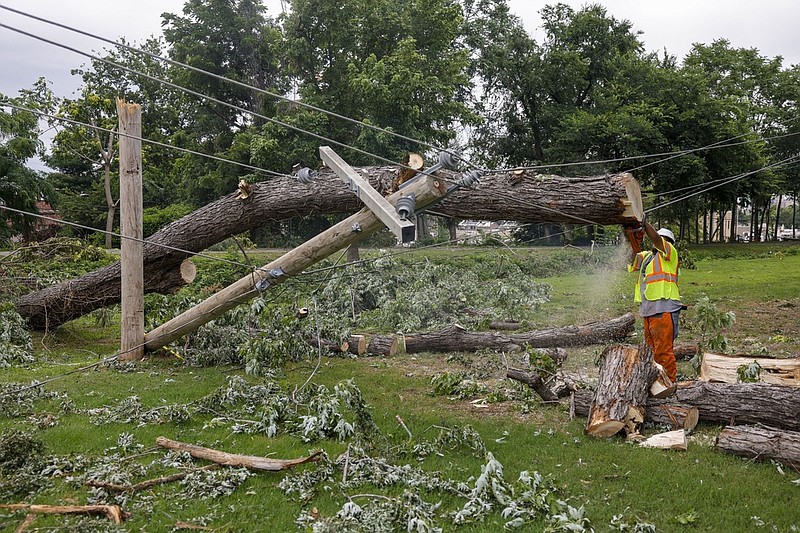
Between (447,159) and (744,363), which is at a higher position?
(447,159)

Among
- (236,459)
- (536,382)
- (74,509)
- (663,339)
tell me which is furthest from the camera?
(663,339)

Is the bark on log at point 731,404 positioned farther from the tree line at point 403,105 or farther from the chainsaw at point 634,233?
the tree line at point 403,105

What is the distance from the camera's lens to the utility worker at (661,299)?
6.82 m

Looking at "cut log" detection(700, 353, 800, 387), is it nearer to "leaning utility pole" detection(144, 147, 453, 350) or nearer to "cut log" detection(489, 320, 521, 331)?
"leaning utility pole" detection(144, 147, 453, 350)

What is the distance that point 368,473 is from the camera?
4453 millimetres

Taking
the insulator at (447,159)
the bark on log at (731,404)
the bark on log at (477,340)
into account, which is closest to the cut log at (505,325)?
the bark on log at (477,340)

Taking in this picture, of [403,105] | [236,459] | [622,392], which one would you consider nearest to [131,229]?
[236,459]

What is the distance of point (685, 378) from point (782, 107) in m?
35.8

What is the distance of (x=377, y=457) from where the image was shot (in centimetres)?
481

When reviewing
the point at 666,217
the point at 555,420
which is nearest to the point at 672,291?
the point at 555,420

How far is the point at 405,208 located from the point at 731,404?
3212mm

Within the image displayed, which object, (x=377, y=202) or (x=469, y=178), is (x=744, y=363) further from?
(x=377, y=202)

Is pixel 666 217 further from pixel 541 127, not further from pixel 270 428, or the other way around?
pixel 270 428

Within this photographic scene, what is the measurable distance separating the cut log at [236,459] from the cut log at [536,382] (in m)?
2.30
